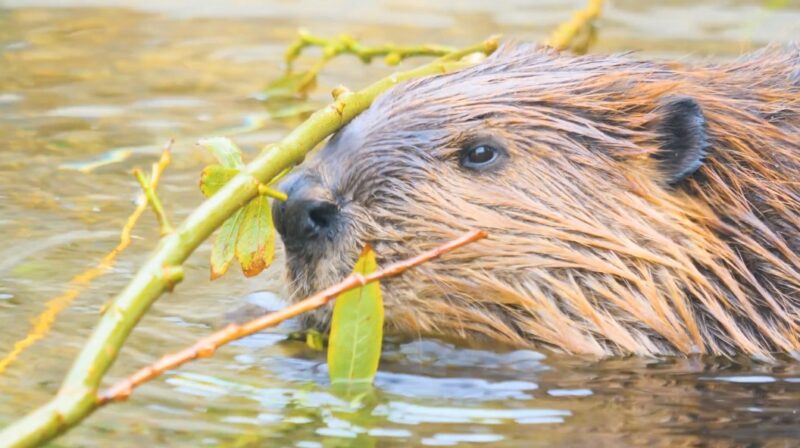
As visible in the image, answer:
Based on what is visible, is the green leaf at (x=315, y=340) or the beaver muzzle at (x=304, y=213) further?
the green leaf at (x=315, y=340)

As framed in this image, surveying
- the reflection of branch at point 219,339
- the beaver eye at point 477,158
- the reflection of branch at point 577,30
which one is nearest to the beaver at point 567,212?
the beaver eye at point 477,158

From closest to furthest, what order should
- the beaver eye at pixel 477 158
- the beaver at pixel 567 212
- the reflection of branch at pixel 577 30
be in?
the beaver at pixel 567 212 → the beaver eye at pixel 477 158 → the reflection of branch at pixel 577 30

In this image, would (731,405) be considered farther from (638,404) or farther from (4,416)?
(4,416)

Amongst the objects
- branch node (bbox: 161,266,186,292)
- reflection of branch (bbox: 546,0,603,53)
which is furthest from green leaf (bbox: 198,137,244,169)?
reflection of branch (bbox: 546,0,603,53)

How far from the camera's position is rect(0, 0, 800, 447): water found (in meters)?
3.19

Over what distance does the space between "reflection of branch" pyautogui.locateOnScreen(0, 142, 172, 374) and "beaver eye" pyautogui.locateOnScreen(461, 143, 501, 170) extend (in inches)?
29.4

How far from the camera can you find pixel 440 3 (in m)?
8.55

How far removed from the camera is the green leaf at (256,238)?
11.3 feet

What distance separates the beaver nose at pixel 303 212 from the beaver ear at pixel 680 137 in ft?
2.81

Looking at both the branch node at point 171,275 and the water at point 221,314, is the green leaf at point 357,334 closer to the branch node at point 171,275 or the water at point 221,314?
the water at point 221,314

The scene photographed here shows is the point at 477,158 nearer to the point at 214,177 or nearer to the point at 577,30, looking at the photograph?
the point at 214,177

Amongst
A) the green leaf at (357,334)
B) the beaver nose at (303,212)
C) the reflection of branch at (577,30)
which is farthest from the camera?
the reflection of branch at (577,30)

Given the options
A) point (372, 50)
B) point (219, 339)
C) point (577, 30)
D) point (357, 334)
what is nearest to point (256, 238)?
point (357, 334)

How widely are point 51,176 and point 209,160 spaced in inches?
23.9
